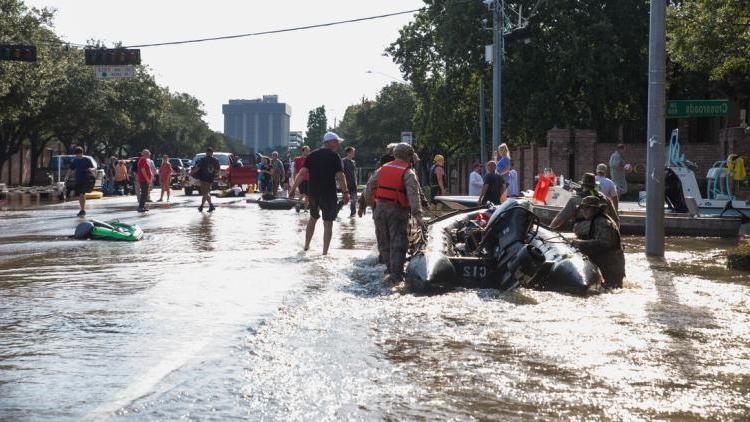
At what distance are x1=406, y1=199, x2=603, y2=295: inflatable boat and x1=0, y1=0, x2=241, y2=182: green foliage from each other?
112 ft

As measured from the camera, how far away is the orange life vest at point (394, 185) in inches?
453

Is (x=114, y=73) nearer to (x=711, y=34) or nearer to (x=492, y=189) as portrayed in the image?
(x=711, y=34)

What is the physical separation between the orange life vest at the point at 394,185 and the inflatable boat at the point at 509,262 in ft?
1.52

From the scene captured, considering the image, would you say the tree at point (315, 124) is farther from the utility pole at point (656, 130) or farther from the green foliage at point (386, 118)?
the utility pole at point (656, 130)

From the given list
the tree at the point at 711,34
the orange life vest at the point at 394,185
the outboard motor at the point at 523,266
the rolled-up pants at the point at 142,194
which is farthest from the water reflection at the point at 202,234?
the tree at the point at 711,34

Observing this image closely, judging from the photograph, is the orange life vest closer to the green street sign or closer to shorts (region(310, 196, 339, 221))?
shorts (region(310, 196, 339, 221))

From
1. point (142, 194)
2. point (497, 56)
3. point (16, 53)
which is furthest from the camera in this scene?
point (16, 53)

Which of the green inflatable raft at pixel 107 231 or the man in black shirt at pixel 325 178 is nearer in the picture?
the man in black shirt at pixel 325 178

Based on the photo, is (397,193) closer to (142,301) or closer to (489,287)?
(489,287)

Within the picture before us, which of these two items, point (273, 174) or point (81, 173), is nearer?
point (81, 173)

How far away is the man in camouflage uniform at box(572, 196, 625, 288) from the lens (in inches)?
427

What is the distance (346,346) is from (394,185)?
471 centimetres

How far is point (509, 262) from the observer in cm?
1009

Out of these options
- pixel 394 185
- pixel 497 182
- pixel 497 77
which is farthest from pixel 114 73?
pixel 394 185
